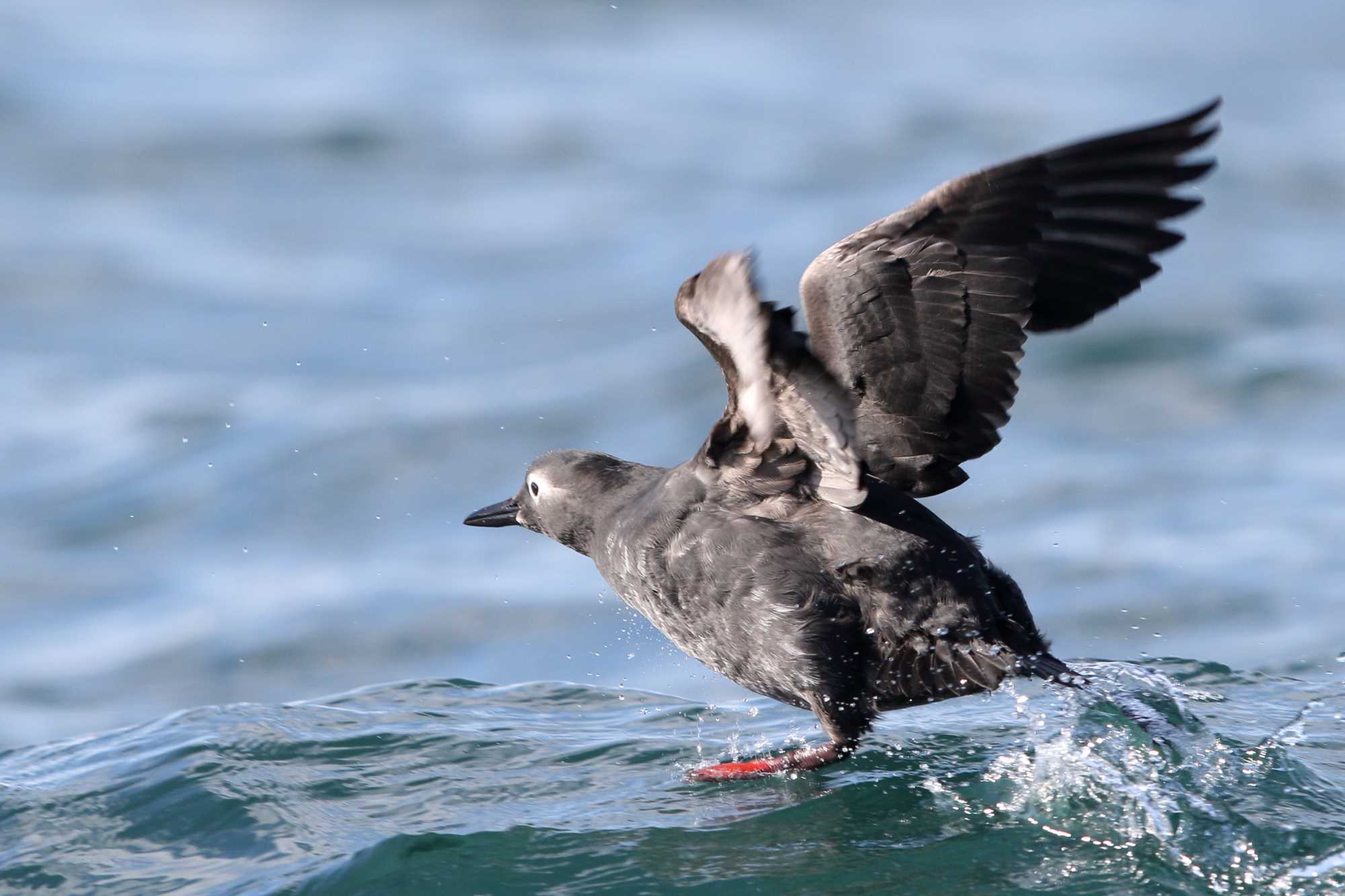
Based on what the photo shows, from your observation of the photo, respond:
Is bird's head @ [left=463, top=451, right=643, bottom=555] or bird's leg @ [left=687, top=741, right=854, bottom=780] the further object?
bird's head @ [left=463, top=451, right=643, bottom=555]

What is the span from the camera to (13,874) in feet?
19.0

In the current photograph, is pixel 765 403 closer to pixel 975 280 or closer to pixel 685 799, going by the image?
pixel 975 280

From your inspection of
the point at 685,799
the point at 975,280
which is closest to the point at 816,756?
the point at 685,799

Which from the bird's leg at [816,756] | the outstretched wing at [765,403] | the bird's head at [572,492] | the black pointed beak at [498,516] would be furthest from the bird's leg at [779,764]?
the black pointed beak at [498,516]

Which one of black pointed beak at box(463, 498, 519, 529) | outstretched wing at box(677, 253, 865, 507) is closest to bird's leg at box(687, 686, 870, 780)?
outstretched wing at box(677, 253, 865, 507)

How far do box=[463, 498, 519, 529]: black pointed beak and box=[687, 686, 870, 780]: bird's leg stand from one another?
148cm

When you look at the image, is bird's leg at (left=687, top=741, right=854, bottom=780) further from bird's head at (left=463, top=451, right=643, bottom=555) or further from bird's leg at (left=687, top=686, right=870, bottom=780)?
bird's head at (left=463, top=451, right=643, bottom=555)

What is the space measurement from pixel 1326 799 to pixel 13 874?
462cm

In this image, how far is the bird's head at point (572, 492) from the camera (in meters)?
6.62

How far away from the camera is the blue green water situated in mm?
5180

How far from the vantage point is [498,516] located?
7.09 meters

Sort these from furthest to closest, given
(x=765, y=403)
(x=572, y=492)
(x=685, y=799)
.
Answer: (x=572, y=492) < (x=685, y=799) < (x=765, y=403)

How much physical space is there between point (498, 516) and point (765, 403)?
2.03 meters

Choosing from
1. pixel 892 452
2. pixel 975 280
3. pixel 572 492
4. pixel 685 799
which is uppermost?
pixel 975 280
